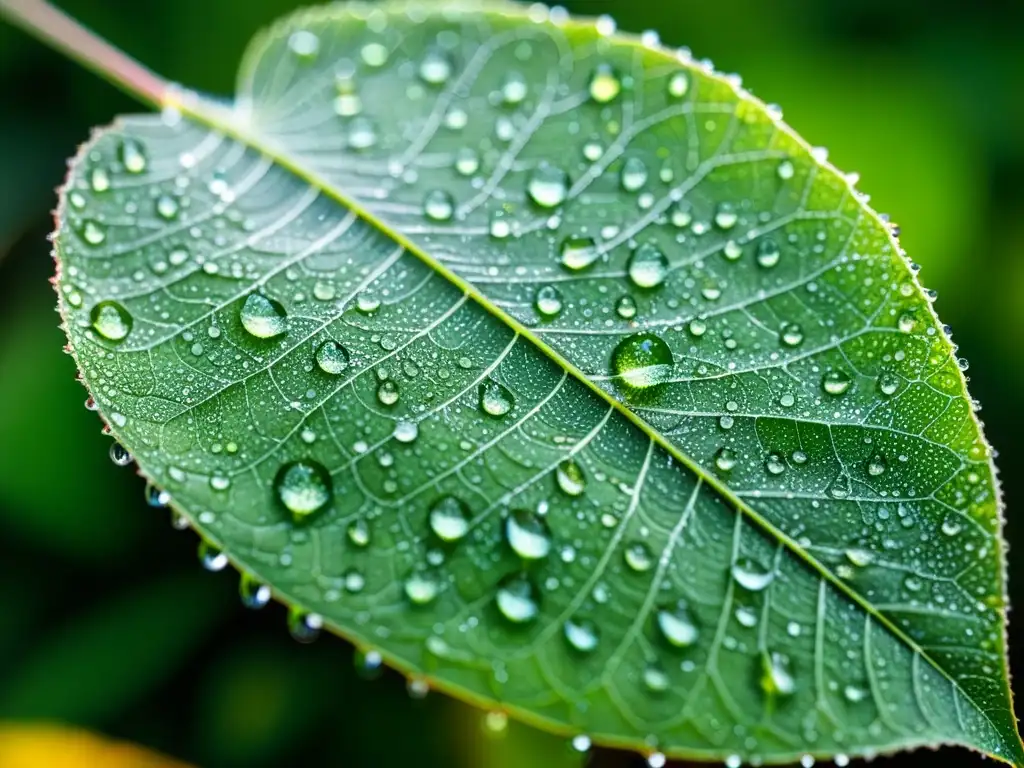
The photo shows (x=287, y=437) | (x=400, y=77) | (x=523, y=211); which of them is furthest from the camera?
(x=400, y=77)

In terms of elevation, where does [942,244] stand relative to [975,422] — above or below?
above

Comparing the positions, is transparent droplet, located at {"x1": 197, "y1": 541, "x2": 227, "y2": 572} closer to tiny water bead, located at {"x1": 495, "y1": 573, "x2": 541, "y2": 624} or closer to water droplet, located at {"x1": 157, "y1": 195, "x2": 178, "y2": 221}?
tiny water bead, located at {"x1": 495, "y1": 573, "x2": 541, "y2": 624}

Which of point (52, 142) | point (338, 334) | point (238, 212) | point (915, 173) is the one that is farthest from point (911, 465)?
point (52, 142)

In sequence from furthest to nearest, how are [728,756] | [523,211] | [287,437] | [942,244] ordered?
[942,244] < [523,211] < [287,437] < [728,756]

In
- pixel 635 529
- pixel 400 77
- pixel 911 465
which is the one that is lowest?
pixel 635 529

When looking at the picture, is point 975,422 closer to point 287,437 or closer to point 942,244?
point 287,437

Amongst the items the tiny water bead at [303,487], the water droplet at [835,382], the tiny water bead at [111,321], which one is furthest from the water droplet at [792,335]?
the tiny water bead at [111,321]
